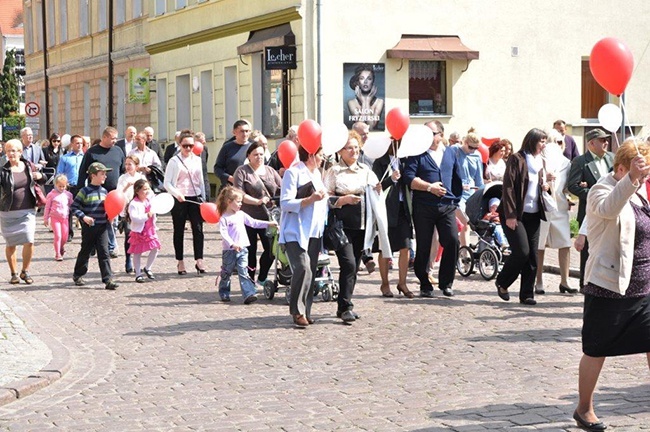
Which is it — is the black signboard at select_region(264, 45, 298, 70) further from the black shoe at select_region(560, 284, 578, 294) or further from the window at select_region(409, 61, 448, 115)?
the black shoe at select_region(560, 284, 578, 294)

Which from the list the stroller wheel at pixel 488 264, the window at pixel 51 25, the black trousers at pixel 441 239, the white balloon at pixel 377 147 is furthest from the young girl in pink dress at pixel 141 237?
the window at pixel 51 25

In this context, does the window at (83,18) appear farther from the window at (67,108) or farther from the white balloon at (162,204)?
the white balloon at (162,204)

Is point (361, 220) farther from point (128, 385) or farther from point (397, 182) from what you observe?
point (128, 385)

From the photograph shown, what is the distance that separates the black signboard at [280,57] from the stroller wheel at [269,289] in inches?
642

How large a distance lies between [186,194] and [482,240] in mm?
3856

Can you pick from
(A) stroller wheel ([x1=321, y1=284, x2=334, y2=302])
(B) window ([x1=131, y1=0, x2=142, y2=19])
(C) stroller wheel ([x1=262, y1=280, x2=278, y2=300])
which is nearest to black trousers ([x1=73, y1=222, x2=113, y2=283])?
(C) stroller wheel ([x1=262, y1=280, x2=278, y2=300])

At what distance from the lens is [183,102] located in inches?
1623

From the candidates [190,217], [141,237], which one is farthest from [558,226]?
[141,237]

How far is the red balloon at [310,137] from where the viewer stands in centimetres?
1285

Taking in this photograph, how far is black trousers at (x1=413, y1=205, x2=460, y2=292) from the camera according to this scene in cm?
1506

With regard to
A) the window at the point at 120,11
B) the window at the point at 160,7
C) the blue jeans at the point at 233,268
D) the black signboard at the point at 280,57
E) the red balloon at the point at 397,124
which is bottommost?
the blue jeans at the point at 233,268

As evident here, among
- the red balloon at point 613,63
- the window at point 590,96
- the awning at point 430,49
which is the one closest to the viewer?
the red balloon at point 613,63

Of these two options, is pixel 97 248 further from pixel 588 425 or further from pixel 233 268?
pixel 588 425

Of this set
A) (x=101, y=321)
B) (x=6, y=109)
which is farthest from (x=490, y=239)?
(x=6, y=109)
